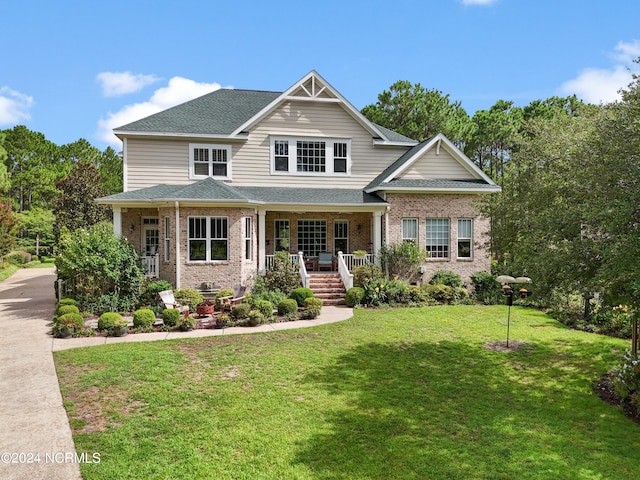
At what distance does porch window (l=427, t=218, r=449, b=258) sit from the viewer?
62.0ft

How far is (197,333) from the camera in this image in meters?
11.9

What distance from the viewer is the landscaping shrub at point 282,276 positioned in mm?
16734

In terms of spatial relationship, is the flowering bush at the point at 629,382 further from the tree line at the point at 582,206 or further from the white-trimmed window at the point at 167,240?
the white-trimmed window at the point at 167,240

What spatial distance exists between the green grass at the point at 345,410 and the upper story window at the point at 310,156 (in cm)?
1073

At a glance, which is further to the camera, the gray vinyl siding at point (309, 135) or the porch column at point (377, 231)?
the gray vinyl siding at point (309, 135)

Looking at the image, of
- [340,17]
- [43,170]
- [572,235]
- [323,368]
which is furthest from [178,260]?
[43,170]

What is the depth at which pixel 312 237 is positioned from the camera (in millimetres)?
20203

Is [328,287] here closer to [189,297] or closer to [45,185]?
[189,297]

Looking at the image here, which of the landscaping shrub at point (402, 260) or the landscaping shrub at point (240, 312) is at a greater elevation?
the landscaping shrub at point (402, 260)

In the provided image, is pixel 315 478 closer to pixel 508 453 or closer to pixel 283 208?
pixel 508 453

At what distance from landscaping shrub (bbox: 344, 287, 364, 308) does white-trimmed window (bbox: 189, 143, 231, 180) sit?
8.12 metres

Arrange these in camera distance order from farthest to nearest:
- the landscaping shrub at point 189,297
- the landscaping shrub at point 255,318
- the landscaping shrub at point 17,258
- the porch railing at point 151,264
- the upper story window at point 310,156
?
the landscaping shrub at point 17,258 < the upper story window at point 310,156 < the porch railing at point 151,264 < the landscaping shrub at point 189,297 < the landscaping shrub at point 255,318

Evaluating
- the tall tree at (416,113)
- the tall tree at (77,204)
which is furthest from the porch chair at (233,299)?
the tall tree at (416,113)

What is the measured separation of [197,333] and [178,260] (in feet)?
15.8
